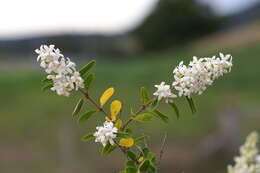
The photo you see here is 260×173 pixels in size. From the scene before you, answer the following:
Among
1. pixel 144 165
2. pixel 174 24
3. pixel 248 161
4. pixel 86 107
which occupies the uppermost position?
pixel 174 24

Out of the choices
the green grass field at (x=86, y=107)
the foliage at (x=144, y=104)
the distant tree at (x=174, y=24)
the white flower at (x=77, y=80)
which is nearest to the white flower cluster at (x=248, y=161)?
the foliage at (x=144, y=104)

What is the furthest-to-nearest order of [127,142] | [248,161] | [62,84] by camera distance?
[248,161] < [127,142] < [62,84]

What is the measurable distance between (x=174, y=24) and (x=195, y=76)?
30844mm

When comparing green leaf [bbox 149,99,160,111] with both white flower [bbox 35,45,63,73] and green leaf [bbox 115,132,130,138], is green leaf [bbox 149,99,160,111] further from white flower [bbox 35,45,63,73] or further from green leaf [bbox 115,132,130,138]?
white flower [bbox 35,45,63,73]

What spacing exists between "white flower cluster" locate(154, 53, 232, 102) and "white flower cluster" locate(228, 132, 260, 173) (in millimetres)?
472

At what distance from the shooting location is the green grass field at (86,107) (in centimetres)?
1034

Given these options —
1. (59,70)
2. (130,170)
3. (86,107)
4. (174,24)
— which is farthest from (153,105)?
(174,24)

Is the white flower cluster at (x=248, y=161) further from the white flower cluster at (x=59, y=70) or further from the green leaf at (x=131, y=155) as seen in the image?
the white flower cluster at (x=59, y=70)

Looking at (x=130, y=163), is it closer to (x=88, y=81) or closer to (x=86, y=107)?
(x=88, y=81)

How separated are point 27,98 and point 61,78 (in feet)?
51.9

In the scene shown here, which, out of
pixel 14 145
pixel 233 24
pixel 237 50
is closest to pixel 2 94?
pixel 14 145

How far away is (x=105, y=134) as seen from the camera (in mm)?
1095

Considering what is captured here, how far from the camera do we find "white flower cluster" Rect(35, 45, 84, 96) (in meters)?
1.08

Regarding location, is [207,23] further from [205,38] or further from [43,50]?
[43,50]
